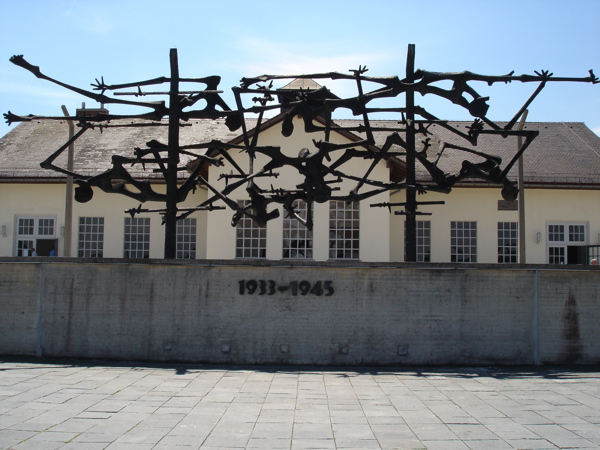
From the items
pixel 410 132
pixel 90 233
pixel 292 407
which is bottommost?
pixel 292 407

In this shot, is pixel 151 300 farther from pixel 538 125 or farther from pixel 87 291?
pixel 538 125

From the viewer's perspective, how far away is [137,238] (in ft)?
70.0

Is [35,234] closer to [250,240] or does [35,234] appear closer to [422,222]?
[250,240]

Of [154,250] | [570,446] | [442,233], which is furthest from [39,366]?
[442,233]

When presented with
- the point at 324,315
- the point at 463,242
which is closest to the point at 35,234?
the point at 324,315

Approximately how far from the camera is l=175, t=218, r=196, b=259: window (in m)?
21.3

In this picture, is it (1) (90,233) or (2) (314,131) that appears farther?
(1) (90,233)

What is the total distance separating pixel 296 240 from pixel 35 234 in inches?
386

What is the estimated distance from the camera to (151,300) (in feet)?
36.4

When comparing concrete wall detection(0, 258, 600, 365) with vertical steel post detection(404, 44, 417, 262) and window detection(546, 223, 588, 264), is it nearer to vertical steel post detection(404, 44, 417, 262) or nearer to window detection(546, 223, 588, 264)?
vertical steel post detection(404, 44, 417, 262)

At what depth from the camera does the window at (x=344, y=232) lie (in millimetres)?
19203

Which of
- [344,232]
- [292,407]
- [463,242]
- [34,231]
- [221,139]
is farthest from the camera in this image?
[221,139]

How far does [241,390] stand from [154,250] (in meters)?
13.2

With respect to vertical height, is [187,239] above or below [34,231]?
below
